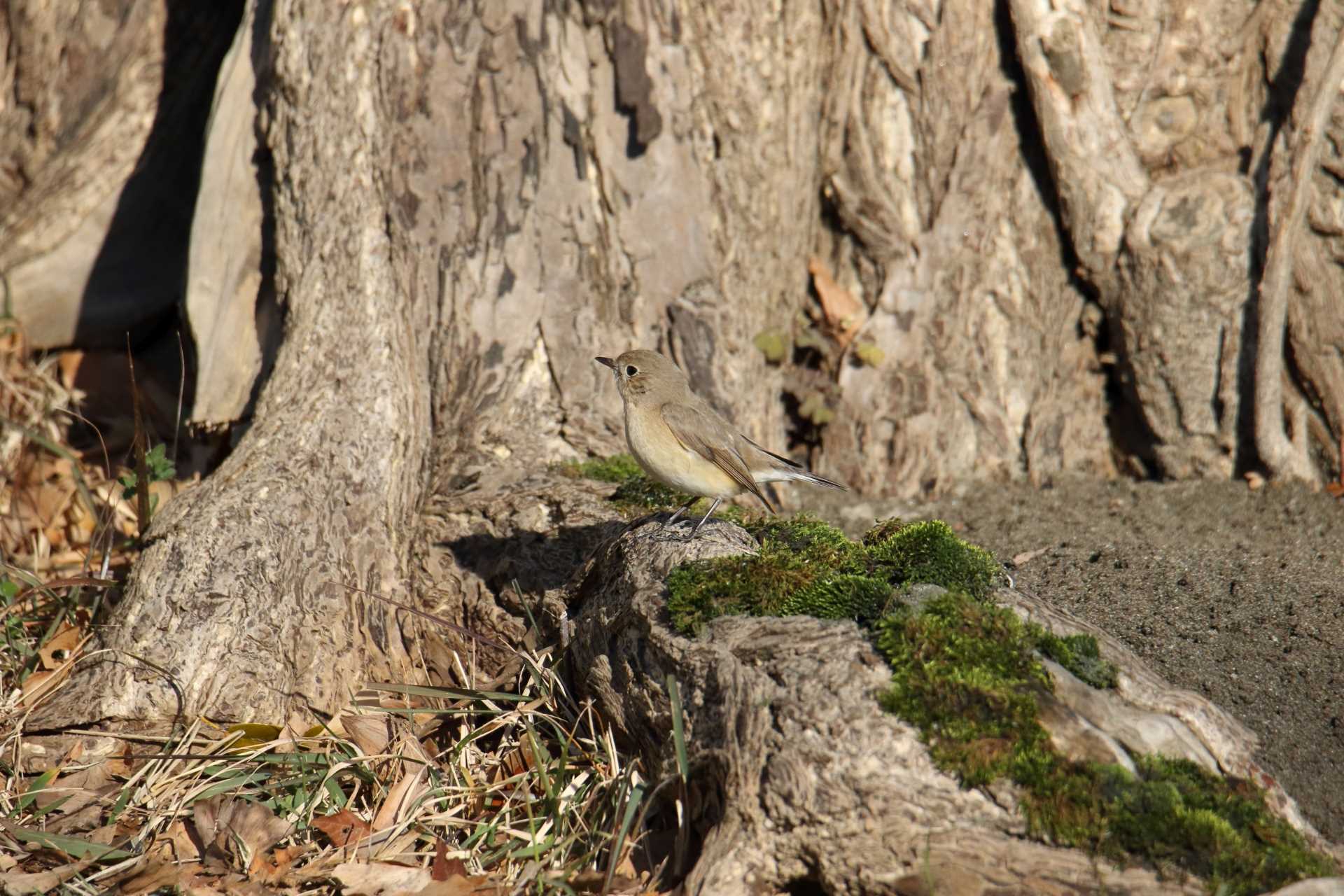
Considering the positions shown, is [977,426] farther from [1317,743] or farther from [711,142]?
[1317,743]

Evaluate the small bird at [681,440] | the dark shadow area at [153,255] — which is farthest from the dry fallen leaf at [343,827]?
the dark shadow area at [153,255]

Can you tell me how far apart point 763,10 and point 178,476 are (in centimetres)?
463

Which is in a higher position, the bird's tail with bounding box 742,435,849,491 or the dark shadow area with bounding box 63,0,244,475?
the dark shadow area with bounding box 63,0,244,475

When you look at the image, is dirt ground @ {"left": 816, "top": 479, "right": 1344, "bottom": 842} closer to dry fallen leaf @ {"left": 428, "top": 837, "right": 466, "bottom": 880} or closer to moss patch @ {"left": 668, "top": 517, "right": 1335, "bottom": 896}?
moss patch @ {"left": 668, "top": 517, "right": 1335, "bottom": 896}

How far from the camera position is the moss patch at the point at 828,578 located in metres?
3.79

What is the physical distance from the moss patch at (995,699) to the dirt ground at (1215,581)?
687mm

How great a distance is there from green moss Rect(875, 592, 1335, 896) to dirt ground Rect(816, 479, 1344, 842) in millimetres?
642

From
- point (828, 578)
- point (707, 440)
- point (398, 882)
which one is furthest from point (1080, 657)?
point (398, 882)

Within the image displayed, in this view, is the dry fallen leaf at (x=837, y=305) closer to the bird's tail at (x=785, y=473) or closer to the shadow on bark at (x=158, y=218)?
the bird's tail at (x=785, y=473)

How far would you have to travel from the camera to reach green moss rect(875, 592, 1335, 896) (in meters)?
2.99

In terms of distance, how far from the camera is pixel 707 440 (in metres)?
4.93

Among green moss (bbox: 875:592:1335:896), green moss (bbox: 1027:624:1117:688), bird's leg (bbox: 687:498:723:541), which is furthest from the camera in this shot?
bird's leg (bbox: 687:498:723:541)

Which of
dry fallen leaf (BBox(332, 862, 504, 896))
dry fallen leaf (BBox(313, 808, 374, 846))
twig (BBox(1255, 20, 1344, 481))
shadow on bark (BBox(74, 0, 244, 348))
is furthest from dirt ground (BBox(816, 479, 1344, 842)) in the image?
shadow on bark (BBox(74, 0, 244, 348))

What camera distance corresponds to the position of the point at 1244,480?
20.8 feet
